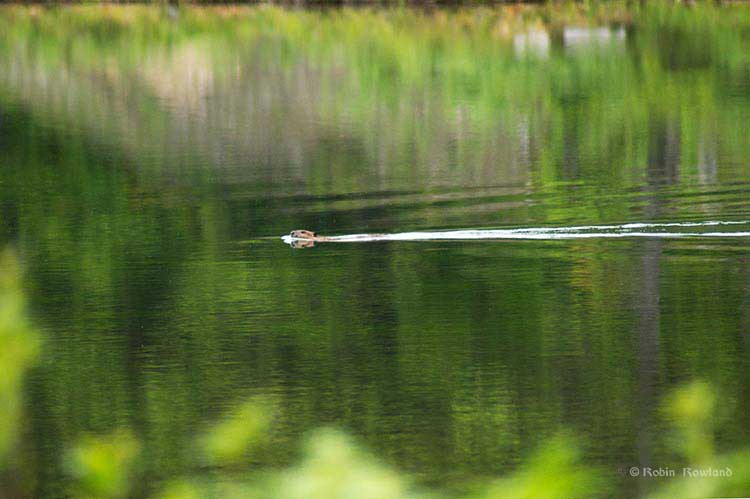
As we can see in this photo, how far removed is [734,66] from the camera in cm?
3319

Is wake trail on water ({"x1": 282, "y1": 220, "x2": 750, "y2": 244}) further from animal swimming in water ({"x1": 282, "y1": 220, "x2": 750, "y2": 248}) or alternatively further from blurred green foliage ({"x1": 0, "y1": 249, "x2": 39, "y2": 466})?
blurred green foliage ({"x1": 0, "y1": 249, "x2": 39, "y2": 466})

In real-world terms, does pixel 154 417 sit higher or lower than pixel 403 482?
lower

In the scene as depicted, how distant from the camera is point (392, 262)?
47.1 ft

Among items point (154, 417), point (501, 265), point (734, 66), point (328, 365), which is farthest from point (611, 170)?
point (734, 66)

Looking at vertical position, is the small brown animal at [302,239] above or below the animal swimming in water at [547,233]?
above

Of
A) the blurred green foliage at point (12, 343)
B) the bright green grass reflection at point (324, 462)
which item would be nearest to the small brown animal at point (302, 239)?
the bright green grass reflection at point (324, 462)

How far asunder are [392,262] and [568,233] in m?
2.09

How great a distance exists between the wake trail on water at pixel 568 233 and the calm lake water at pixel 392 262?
0.21m

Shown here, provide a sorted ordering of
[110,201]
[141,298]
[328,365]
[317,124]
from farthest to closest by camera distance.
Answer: [317,124] < [110,201] < [141,298] < [328,365]

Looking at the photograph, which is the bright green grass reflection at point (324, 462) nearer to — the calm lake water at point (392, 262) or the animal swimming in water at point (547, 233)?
the calm lake water at point (392, 262)

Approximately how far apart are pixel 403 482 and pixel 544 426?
7.12m

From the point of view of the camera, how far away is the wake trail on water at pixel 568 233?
15047mm

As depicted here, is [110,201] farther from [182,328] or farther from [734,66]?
[734,66]

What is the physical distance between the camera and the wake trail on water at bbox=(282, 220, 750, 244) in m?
15.0
